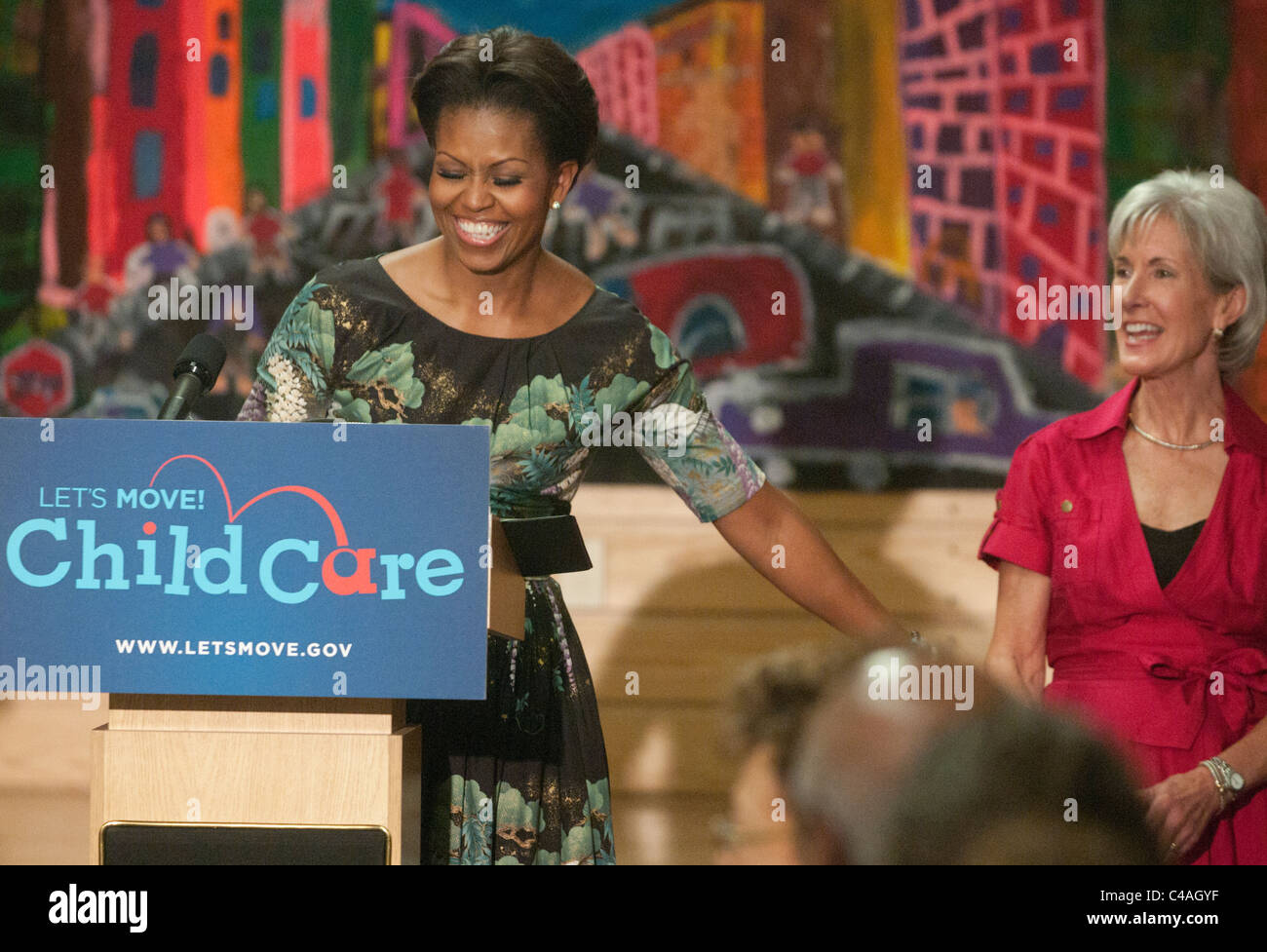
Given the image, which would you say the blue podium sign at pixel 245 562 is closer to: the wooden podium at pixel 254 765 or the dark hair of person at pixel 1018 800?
the wooden podium at pixel 254 765

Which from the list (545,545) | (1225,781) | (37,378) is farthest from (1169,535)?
(37,378)

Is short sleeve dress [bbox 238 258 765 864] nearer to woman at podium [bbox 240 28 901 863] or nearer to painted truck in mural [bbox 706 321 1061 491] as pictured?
woman at podium [bbox 240 28 901 863]

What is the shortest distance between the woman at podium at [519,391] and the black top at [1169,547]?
1.56ft

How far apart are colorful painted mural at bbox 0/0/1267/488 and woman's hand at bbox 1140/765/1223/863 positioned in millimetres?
1651

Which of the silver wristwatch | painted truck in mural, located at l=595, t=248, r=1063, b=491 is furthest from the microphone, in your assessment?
painted truck in mural, located at l=595, t=248, r=1063, b=491

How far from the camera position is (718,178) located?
3766 millimetres

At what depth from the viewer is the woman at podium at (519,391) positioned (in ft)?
6.64

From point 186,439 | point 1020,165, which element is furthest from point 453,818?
point 1020,165

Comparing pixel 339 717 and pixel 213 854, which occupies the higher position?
pixel 339 717

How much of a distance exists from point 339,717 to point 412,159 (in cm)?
238

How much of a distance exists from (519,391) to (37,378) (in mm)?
2144

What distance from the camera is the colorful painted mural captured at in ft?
12.2

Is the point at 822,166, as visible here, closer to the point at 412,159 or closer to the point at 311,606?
the point at 412,159

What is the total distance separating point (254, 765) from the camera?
1.63m
